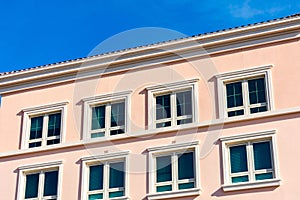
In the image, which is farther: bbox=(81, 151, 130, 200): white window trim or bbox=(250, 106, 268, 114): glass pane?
bbox=(81, 151, 130, 200): white window trim

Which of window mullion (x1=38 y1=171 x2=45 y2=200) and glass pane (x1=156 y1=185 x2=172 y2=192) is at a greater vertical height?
window mullion (x1=38 y1=171 x2=45 y2=200)

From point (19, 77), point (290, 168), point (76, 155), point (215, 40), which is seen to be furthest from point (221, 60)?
point (19, 77)

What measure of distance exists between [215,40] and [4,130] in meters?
8.45

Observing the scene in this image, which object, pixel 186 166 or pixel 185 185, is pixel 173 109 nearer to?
pixel 186 166

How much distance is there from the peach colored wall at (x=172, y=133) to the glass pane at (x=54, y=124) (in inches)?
18.2

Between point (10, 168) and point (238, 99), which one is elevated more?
point (238, 99)

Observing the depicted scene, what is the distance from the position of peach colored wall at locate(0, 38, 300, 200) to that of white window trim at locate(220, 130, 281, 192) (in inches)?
6.3

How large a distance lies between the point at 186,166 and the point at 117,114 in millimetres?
3283

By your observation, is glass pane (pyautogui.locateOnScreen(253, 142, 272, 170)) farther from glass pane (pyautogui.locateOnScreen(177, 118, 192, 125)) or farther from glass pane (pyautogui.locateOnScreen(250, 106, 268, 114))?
glass pane (pyautogui.locateOnScreen(177, 118, 192, 125))

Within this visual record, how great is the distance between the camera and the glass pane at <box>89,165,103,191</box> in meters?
20.0

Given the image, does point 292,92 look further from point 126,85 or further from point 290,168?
point 126,85

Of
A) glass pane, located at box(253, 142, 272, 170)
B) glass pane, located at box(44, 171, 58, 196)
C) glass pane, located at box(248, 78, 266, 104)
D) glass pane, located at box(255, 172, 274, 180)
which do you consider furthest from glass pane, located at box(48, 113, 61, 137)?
glass pane, located at box(255, 172, 274, 180)

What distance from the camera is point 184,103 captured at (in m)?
20.2

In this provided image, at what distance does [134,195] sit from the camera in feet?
63.4
